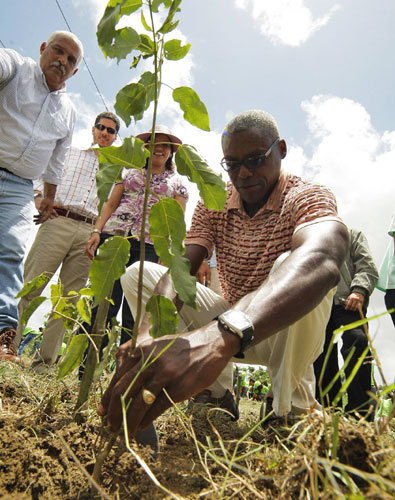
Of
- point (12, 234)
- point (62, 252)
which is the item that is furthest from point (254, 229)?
point (62, 252)

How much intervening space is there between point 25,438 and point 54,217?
2511mm

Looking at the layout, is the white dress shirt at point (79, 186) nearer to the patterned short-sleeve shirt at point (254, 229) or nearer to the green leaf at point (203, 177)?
the patterned short-sleeve shirt at point (254, 229)

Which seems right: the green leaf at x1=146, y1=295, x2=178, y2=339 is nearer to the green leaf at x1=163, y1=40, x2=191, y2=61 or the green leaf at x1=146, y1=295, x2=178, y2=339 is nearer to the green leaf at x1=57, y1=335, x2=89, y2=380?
the green leaf at x1=57, y1=335, x2=89, y2=380

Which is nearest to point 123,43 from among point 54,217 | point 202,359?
point 202,359

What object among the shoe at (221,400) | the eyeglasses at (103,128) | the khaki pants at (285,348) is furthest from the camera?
the eyeglasses at (103,128)

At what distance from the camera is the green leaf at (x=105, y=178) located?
84cm

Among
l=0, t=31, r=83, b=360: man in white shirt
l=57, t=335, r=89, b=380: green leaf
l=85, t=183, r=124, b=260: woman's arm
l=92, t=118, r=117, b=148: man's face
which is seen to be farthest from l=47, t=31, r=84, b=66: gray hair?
l=57, t=335, r=89, b=380: green leaf

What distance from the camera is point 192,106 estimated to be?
0.94 metres

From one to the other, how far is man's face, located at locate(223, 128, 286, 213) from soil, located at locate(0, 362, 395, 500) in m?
1.31

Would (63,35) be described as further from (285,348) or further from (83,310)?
(285,348)

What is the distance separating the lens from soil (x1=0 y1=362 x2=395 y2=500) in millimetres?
646

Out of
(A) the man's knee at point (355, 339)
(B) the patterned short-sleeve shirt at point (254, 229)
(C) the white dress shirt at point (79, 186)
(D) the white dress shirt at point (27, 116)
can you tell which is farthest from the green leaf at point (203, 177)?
(C) the white dress shirt at point (79, 186)

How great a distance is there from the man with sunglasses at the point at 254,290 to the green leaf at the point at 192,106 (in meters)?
0.44

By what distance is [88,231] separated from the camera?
3.38 m
